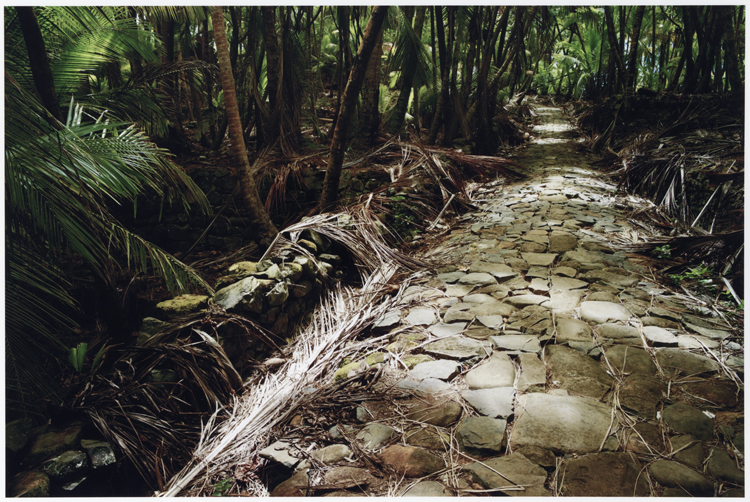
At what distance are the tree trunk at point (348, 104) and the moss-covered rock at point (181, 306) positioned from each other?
188 cm

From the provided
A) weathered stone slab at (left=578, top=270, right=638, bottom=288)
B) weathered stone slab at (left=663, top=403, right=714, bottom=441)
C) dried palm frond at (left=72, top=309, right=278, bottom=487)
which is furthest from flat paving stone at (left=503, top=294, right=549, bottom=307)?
dried palm frond at (left=72, top=309, right=278, bottom=487)

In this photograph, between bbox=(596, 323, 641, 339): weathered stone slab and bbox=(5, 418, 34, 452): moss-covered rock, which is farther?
bbox=(596, 323, 641, 339): weathered stone slab

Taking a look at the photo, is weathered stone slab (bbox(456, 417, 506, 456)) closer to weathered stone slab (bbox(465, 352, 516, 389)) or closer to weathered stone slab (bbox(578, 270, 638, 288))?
weathered stone slab (bbox(465, 352, 516, 389))

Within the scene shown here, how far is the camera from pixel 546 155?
7859 millimetres

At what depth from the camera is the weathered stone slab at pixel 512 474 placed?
4.03 feet

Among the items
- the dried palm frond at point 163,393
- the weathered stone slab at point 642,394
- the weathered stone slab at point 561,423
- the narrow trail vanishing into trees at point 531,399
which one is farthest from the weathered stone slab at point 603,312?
the dried palm frond at point 163,393

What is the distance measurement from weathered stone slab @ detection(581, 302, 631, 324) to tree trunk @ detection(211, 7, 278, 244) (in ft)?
9.27

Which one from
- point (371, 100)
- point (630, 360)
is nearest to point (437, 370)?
point (630, 360)

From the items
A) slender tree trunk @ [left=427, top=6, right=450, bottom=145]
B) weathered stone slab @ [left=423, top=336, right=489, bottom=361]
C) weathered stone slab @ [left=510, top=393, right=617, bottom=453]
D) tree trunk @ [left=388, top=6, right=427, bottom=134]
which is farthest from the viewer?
tree trunk @ [left=388, top=6, right=427, bottom=134]

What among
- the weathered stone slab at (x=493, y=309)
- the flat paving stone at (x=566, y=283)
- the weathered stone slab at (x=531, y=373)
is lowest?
the weathered stone slab at (x=531, y=373)

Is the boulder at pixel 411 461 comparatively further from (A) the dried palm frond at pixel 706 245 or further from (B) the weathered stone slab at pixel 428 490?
(A) the dried palm frond at pixel 706 245

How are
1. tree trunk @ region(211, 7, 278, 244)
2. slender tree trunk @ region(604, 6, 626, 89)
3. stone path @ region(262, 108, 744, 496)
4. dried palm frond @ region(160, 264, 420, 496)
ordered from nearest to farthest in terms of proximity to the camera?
stone path @ region(262, 108, 744, 496), dried palm frond @ region(160, 264, 420, 496), tree trunk @ region(211, 7, 278, 244), slender tree trunk @ region(604, 6, 626, 89)

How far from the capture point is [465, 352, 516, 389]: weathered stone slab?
1.77 metres

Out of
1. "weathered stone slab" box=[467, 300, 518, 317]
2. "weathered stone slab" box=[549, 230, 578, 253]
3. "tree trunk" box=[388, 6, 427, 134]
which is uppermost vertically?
"tree trunk" box=[388, 6, 427, 134]
